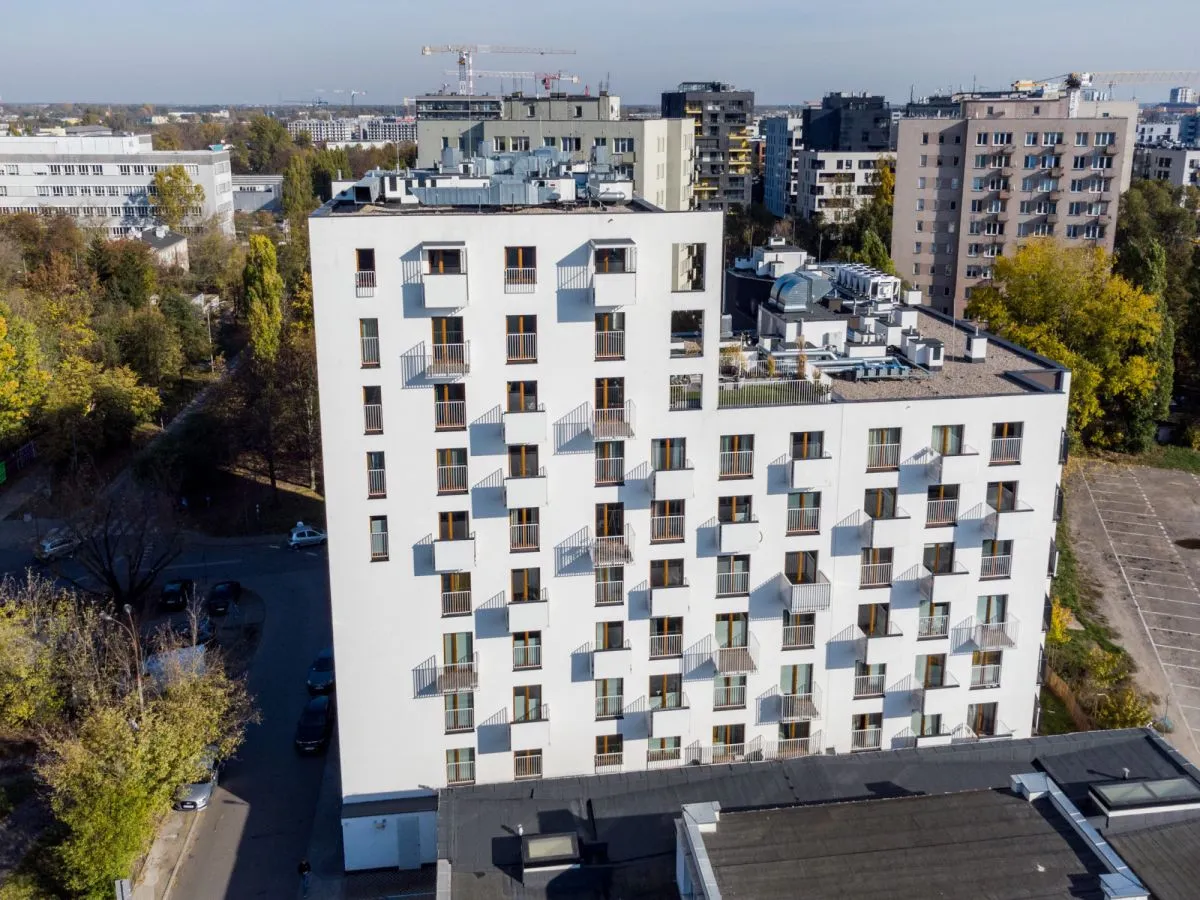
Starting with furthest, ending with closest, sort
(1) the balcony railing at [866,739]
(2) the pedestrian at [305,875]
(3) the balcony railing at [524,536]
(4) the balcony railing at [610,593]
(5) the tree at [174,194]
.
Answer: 1. (5) the tree at [174,194]
2. (1) the balcony railing at [866,739]
3. (2) the pedestrian at [305,875]
4. (4) the balcony railing at [610,593]
5. (3) the balcony railing at [524,536]

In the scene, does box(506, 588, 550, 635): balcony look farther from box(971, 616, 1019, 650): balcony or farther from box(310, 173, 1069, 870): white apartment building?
box(971, 616, 1019, 650): balcony

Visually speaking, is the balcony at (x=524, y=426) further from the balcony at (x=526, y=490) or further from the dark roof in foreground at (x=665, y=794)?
the dark roof in foreground at (x=665, y=794)

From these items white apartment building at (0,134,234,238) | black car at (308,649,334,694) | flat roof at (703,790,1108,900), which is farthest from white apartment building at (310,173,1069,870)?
white apartment building at (0,134,234,238)

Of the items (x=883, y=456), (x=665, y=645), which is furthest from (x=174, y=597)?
(x=883, y=456)

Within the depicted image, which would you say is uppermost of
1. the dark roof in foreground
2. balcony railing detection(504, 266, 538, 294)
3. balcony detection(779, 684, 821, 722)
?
balcony railing detection(504, 266, 538, 294)

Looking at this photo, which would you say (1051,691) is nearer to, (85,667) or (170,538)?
(85,667)

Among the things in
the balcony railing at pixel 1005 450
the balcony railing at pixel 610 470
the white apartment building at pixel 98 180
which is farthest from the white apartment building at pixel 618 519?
the white apartment building at pixel 98 180

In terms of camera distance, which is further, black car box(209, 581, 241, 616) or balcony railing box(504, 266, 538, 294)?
black car box(209, 581, 241, 616)

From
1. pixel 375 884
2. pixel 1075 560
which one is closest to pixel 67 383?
pixel 375 884
